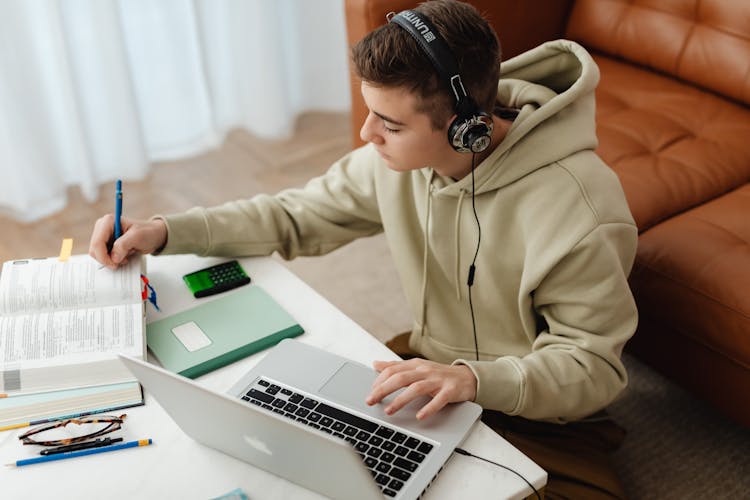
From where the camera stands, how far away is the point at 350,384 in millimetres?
1084

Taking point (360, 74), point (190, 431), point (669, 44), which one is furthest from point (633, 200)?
point (190, 431)

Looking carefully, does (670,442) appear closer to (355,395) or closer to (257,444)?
(355,395)

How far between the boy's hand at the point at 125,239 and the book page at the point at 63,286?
0.02 metres

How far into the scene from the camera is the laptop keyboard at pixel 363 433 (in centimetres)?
95

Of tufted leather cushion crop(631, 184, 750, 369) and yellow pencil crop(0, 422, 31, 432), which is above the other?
yellow pencil crop(0, 422, 31, 432)

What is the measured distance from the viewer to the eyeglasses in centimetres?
103

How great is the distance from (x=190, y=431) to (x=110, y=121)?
5.76 ft

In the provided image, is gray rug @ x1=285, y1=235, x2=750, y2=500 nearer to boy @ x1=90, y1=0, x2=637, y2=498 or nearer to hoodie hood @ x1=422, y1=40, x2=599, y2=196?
boy @ x1=90, y1=0, x2=637, y2=498

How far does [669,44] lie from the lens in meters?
1.98

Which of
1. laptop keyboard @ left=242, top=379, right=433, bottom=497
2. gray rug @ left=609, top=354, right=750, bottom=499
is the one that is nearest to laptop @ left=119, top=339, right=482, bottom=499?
laptop keyboard @ left=242, top=379, right=433, bottom=497

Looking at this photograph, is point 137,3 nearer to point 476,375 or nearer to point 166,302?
point 166,302

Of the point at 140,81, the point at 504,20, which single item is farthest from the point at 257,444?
the point at 140,81

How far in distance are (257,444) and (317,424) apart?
0.38ft

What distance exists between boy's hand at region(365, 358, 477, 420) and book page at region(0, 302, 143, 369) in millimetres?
355
